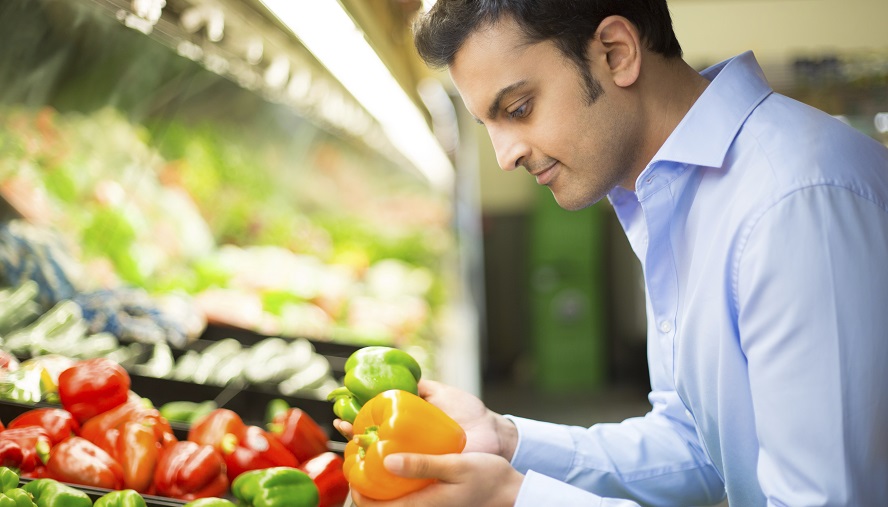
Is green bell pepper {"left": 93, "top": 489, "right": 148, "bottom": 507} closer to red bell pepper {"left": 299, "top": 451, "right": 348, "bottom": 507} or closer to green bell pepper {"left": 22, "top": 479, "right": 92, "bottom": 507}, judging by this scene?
green bell pepper {"left": 22, "top": 479, "right": 92, "bottom": 507}

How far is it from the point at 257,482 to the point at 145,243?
1.85m

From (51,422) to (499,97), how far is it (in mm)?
1084

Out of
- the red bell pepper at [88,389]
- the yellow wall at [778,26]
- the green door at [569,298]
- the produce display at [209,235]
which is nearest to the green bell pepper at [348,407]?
the red bell pepper at [88,389]

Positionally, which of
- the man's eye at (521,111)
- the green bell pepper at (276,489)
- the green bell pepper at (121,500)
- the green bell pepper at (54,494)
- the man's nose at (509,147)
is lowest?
the green bell pepper at (276,489)

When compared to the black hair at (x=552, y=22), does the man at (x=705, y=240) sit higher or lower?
lower

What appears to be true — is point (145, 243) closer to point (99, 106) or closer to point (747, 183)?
point (99, 106)

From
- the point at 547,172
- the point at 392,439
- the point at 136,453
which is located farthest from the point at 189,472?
the point at 547,172

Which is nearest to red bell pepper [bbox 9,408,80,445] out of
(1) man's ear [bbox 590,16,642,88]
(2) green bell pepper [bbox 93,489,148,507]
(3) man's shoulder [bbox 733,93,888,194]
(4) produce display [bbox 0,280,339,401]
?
(4) produce display [bbox 0,280,339,401]

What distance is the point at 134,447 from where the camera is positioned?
5.10ft

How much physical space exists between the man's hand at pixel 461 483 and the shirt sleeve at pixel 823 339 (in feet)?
1.45

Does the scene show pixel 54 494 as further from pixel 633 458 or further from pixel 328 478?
pixel 633 458

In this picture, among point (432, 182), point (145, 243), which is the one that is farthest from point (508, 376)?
point (145, 243)

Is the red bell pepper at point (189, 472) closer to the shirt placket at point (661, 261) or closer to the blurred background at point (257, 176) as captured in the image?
the blurred background at point (257, 176)

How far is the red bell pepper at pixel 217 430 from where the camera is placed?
1719mm
